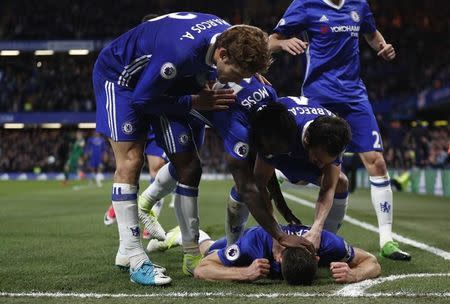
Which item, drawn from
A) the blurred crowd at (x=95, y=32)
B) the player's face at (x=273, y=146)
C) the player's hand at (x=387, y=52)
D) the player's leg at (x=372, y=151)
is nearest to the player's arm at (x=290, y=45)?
the player's leg at (x=372, y=151)

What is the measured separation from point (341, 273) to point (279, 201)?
1.00m

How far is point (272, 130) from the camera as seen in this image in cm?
399

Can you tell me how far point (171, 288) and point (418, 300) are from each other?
1.39 m

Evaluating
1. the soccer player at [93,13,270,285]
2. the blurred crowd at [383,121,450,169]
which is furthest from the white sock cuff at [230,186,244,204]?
the blurred crowd at [383,121,450,169]

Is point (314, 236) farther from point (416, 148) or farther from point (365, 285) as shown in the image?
point (416, 148)

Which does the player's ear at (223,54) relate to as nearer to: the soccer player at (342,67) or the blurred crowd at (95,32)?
the soccer player at (342,67)

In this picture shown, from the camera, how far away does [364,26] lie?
239 inches

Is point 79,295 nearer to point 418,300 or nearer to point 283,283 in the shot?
point 283,283

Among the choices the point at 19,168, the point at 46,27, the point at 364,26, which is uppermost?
the point at 364,26

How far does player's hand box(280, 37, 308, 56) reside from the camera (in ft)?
17.5

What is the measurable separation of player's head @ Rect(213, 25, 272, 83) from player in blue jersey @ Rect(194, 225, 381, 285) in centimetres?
105

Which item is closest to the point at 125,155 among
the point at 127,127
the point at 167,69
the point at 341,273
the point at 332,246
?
the point at 127,127

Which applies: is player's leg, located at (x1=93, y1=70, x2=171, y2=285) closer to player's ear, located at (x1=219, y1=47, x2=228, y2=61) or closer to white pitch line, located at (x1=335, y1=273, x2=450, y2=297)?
player's ear, located at (x1=219, y1=47, x2=228, y2=61)

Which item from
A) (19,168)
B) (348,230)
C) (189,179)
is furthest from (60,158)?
(189,179)
